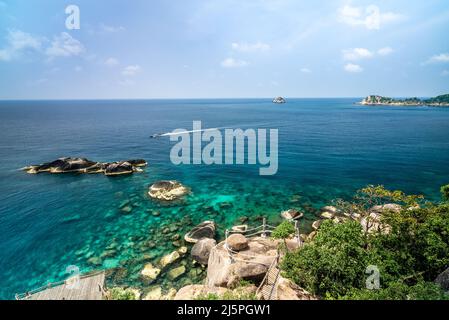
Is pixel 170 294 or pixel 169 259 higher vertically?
pixel 169 259

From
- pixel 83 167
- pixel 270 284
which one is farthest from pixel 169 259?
pixel 83 167

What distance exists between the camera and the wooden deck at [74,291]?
62.6ft

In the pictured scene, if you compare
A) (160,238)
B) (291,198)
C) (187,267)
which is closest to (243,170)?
(291,198)

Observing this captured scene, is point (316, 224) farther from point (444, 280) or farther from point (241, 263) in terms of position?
point (241, 263)

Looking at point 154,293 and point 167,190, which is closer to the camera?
point 154,293

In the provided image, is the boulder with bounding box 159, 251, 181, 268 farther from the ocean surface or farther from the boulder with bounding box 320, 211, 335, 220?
the boulder with bounding box 320, 211, 335, 220

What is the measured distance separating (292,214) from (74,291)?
2629 centimetres

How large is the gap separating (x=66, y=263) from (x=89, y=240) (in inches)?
157

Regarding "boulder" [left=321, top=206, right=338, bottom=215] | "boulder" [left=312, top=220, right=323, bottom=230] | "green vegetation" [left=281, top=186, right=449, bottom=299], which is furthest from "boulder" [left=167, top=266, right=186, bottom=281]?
"boulder" [left=321, top=206, right=338, bottom=215]

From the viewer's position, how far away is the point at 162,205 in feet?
124

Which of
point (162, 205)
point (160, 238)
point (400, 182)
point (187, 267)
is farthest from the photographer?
point (400, 182)

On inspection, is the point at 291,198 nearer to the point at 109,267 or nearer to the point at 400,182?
the point at 400,182

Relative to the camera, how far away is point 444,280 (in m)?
15.8

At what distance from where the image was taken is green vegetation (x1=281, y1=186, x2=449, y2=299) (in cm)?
1566
